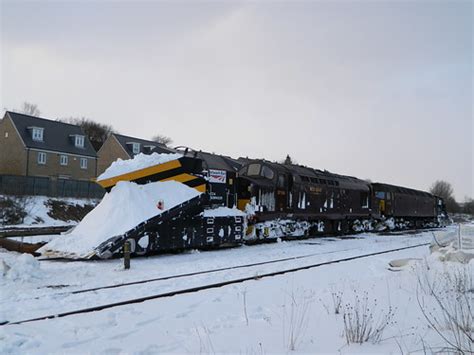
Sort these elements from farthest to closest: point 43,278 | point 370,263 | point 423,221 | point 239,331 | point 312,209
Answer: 1. point 423,221
2. point 312,209
3. point 370,263
4. point 43,278
5. point 239,331

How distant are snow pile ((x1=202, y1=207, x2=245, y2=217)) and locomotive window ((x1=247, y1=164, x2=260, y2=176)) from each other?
2.94 metres

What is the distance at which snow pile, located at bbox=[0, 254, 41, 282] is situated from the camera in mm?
7938

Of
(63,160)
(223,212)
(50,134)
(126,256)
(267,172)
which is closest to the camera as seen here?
(126,256)

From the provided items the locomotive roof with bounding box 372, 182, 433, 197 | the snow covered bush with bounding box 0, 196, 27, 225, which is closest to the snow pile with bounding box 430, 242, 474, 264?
the locomotive roof with bounding box 372, 182, 433, 197

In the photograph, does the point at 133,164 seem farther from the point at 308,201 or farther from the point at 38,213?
the point at 38,213

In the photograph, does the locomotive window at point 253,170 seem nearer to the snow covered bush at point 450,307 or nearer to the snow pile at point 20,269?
the snow covered bush at point 450,307

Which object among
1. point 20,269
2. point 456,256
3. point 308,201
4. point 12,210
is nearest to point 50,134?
point 12,210

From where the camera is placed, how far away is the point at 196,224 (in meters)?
12.8

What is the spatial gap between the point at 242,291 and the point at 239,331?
244 cm

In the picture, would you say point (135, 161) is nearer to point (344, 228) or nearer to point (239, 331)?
point (239, 331)

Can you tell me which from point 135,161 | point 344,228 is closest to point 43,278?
point 135,161

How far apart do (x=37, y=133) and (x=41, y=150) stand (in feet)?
7.67

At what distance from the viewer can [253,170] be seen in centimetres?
1778

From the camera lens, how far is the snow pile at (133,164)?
39.5ft
